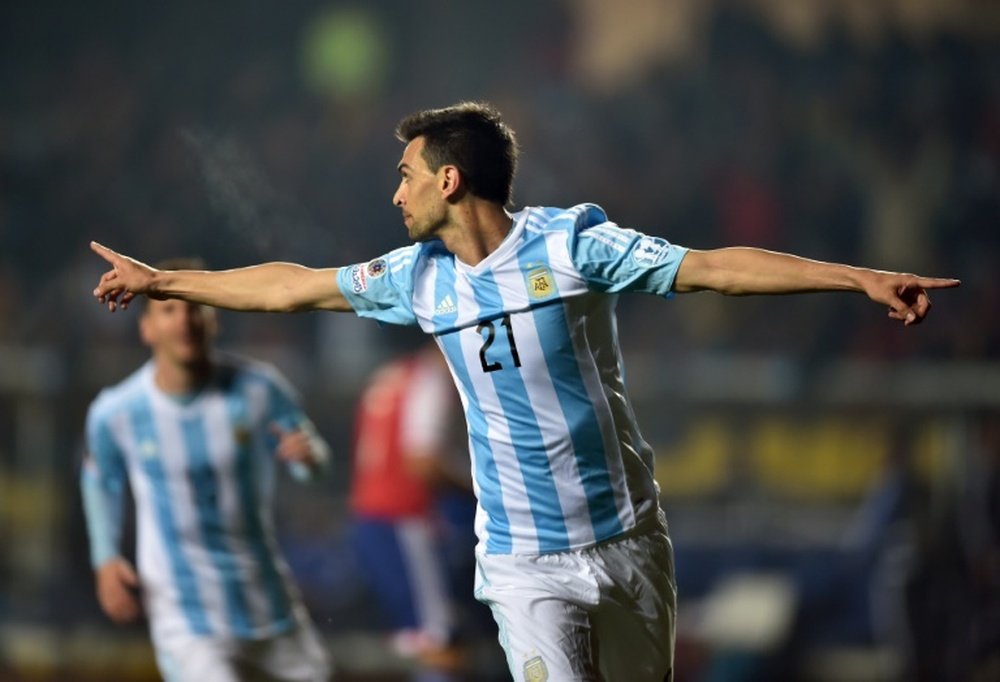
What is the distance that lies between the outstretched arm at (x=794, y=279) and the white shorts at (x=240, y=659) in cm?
200

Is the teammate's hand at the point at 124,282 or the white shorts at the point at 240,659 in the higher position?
the teammate's hand at the point at 124,282

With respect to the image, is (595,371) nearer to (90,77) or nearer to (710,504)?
(710,504)

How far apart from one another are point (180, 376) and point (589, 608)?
1.78 m

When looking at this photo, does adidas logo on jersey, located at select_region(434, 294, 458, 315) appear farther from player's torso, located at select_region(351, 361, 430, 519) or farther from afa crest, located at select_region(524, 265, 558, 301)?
player's torso, located at select_region(351, 361, 430, 519)

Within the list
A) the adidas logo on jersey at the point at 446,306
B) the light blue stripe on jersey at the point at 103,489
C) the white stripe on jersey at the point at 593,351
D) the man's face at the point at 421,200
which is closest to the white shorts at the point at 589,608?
the white stripe on jersey at the point at 593,351

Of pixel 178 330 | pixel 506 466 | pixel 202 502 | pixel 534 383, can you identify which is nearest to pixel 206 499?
pixel 202 502

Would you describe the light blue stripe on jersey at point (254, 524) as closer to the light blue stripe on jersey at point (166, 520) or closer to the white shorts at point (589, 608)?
the light blue stripe on jersey at point (166, 520)

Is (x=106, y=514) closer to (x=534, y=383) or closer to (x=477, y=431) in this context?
(x=477, y=431)

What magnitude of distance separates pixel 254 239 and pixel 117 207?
6.23 feet

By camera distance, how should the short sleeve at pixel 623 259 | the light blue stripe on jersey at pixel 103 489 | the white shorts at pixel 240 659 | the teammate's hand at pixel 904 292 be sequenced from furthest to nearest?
1. the light blue stripe on jersey at pixel 103 489
2. the white shorts at pixel 240 659
3. the short sleeve at pixel 623 259
4. the teammate's hand at pixel 904 292

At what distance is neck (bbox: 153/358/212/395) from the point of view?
192 inches

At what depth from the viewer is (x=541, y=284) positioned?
149 inches

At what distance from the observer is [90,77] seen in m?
10.7

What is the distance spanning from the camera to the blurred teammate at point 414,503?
7066mm
